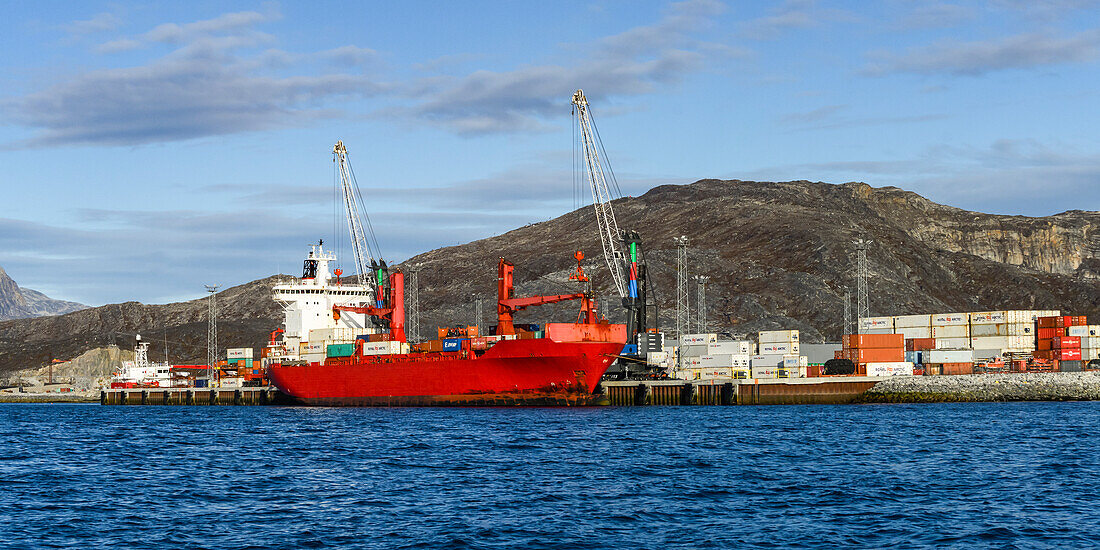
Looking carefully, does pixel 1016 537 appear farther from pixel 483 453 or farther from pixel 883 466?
pixel 483 453

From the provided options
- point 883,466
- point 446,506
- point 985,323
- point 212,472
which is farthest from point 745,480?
point 985,323

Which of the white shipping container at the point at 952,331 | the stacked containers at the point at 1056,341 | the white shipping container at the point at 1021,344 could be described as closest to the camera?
the stacked containers at the point at 1056,341

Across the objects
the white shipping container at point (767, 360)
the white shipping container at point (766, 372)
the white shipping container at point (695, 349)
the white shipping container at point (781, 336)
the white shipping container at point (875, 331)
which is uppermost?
the white shipping container at point (875, 331)

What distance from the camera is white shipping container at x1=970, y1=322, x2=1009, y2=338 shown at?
118 m

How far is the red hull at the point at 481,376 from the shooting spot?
8975 cm

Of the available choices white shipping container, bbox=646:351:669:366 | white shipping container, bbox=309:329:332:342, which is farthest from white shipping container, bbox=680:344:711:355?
white shipping container, bbox=309:329:332:342

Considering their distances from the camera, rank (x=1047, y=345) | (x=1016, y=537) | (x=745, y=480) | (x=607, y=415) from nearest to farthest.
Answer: (x=1016, y=537)
(x=745, y=480)
(x=607, y=415)
(x=1047, y=345)

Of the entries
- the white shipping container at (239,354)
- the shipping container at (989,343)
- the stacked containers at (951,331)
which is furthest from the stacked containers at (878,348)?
the white shipping container at (239,354)

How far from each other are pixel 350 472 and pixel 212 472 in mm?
6350

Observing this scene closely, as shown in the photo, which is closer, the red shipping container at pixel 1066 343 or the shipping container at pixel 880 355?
the shipping container at pixel 880 355

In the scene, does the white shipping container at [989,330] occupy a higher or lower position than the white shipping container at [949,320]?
lower

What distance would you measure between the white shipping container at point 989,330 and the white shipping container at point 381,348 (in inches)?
2450

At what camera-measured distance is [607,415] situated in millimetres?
82188

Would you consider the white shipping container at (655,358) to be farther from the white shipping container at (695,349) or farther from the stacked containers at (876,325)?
the stacked containers at (876,325)
